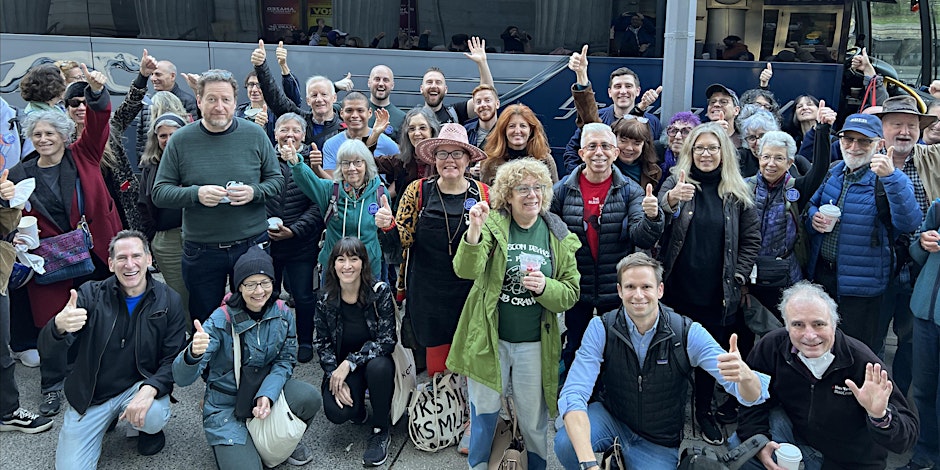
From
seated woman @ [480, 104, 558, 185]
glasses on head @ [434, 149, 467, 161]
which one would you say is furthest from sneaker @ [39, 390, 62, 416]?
seated woman @ [480, 104, 558, 185]

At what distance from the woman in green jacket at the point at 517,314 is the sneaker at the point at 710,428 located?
1.17 meters

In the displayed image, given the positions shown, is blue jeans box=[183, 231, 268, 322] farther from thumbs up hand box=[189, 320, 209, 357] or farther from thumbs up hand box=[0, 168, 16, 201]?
thumbs up hand box=[0, 168, 16, 201]

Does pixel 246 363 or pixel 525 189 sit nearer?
pixel 525 189

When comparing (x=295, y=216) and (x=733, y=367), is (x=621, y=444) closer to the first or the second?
(x=733, y=367)

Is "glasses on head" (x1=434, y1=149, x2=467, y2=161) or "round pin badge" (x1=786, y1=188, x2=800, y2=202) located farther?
"round pin badge" (x1=786, y1=188, x2=800, y2=202)

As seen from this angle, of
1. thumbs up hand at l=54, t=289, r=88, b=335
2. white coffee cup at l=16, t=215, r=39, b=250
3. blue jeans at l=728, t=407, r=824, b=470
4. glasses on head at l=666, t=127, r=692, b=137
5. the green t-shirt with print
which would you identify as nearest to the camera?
blue jeans at l=728, t=407, r=824, b=470

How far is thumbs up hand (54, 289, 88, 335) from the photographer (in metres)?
3.70

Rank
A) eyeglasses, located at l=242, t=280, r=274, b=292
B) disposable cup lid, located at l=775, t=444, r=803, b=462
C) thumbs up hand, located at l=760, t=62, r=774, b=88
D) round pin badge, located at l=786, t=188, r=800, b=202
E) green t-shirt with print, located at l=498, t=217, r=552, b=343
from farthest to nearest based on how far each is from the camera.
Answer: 1. thumbs up hand, located at l=760, t=62, r=774, b=88
2. round pin badge, located at l=786, t=188, r=800, b=202
3. eyeglasses, located at l=242, t=280, r=274, b=292
4. green t-shirt with print, located at l=498, t=217, r=552, b=343
5. disposable cup lid, located at l=775, t=444, r=803, b=462

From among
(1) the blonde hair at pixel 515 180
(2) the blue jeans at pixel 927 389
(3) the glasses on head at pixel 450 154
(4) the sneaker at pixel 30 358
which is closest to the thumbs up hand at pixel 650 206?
(1) the blonde hair at pixel 515 180

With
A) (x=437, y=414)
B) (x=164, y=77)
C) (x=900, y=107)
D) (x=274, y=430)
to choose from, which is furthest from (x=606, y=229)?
(x=164, y=77)

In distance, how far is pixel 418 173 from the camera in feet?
Result: 16.1

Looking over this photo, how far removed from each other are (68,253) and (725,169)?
4.20m

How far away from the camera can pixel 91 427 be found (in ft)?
12.6

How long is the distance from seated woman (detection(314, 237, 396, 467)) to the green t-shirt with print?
89 cm
